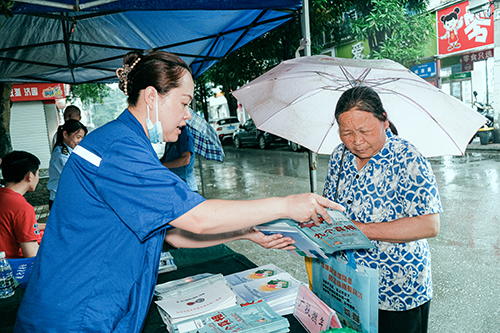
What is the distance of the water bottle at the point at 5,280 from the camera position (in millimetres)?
2303

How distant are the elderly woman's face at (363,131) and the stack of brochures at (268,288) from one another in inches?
31.0

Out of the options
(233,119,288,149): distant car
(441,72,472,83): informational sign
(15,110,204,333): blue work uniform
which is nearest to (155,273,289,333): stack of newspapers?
(15,110,204,333): blue work uniform

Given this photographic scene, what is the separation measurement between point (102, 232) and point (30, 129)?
844 inches

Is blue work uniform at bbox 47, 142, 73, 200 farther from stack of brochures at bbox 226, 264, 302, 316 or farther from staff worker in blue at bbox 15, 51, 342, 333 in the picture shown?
staff worker in blue at bbox 15, 51, 342, 333

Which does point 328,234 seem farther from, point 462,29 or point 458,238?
point 462,29

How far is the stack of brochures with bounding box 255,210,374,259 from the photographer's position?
1484mm

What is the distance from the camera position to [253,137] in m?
19.3

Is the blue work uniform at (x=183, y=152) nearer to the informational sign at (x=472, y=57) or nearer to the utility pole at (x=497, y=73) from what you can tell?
the utility pole at (x=497, y=73)

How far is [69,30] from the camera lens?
4.68 m

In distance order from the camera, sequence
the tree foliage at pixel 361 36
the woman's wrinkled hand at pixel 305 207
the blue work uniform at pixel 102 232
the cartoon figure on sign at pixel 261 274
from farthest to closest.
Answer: the tree foliage at pixel 361 36, the cartoon figure on sign at pixel 261 274, the woman's wrinkled hand at pixel 305 207, the blue work uniform at pixel 102 232

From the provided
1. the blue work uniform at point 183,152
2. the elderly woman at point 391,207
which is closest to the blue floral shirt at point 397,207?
the elderly woman at point 391,207

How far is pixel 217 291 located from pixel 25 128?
21247mm

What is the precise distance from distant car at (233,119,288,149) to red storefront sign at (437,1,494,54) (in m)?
9.22

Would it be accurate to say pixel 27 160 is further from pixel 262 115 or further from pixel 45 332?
pixel 45 332
